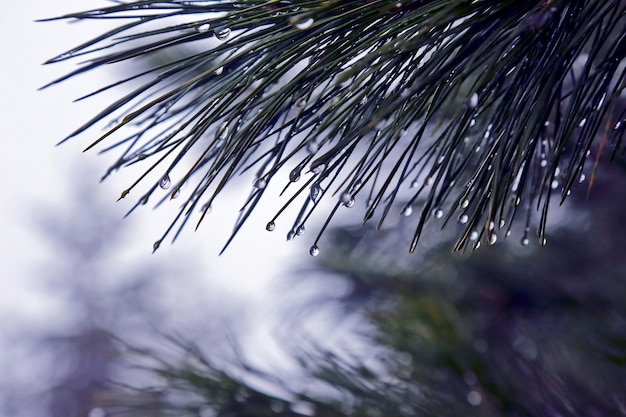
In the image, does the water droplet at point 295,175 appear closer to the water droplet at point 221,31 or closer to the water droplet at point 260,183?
→ the water droplet at point 260,183

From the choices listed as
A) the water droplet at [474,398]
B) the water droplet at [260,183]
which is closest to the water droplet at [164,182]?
the water droplet at [260,183]

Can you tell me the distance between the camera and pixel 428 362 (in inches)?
43.8

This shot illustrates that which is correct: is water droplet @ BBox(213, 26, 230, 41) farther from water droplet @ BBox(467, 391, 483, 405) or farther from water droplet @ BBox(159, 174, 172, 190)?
water droplet @ BBox(467, 391, 483, 405)

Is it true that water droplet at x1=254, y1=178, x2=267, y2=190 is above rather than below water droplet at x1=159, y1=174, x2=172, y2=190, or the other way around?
below

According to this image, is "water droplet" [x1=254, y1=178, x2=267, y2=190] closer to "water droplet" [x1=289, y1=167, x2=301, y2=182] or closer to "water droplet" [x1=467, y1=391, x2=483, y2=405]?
"water droplet" [x1=289, y1=167, x2=301, y2=182]

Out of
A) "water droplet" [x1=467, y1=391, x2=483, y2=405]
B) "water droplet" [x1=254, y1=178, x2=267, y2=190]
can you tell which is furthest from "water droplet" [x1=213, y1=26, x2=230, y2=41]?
"water droplet" [x1=467, y1=391, x2=483, y2=405]

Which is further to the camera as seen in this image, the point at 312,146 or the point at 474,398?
the point at 474,398

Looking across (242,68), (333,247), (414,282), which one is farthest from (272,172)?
(333,247)

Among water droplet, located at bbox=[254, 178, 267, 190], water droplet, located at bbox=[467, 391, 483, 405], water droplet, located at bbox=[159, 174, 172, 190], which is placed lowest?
water droplet, located at bbox=[467, 391, 483, 405]

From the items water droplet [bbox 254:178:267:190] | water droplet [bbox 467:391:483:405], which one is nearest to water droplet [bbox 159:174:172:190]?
water droplet [bbox 254:178:267:190]

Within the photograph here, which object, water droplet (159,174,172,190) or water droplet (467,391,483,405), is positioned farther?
water droplet (467,391,483,405)

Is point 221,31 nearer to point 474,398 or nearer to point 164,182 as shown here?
point 164,182

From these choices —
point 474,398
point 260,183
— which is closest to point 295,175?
point 260,183

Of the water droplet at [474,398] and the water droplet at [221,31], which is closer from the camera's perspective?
the water droplet at [221,31]
